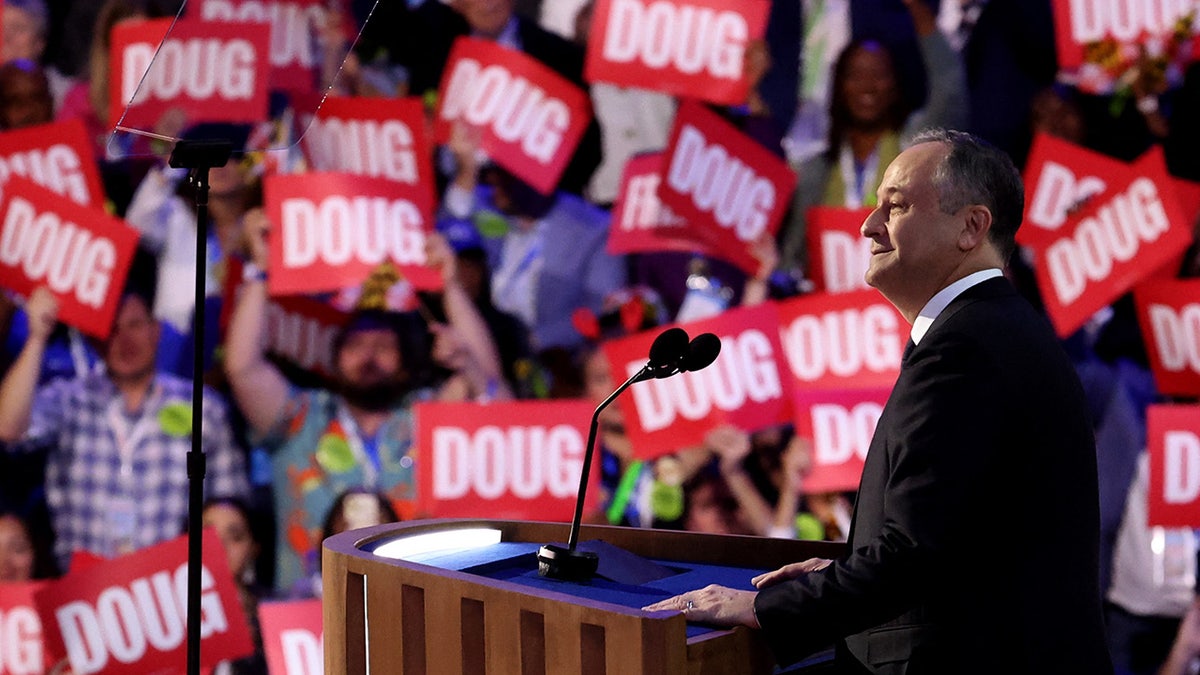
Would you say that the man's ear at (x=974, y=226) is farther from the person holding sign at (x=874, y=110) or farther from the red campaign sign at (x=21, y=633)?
the red campaign sign at (x=21, y=633)

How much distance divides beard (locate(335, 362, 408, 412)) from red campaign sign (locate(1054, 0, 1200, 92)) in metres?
2.18

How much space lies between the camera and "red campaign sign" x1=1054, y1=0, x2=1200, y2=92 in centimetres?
368

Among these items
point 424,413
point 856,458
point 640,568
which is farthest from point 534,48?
point 640,568

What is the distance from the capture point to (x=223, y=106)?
2.79 metres

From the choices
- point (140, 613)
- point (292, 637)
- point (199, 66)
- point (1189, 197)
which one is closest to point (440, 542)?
point (199, 66)

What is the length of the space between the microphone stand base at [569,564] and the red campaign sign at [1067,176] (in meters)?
2.52

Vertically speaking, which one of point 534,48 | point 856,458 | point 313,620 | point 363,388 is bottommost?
point 313,620

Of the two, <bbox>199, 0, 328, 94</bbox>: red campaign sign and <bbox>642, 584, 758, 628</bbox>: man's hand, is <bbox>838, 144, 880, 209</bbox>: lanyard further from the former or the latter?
<bbox>642, 584, 758, 628</bbox>: man's hand

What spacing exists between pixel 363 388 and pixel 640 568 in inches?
89.7

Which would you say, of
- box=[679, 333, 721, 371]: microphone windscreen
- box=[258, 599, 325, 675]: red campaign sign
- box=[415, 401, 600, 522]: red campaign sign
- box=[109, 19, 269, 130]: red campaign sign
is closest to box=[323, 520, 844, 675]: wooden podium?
box=[679, 333, 721, 371]: microphone windscreen

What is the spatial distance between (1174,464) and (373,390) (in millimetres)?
2325

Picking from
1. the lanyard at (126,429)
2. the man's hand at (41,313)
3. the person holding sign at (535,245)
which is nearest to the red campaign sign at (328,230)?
the person holding sign at (535,245)

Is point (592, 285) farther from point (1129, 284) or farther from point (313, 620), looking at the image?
point (1129, 284)

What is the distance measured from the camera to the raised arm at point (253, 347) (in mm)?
3723
